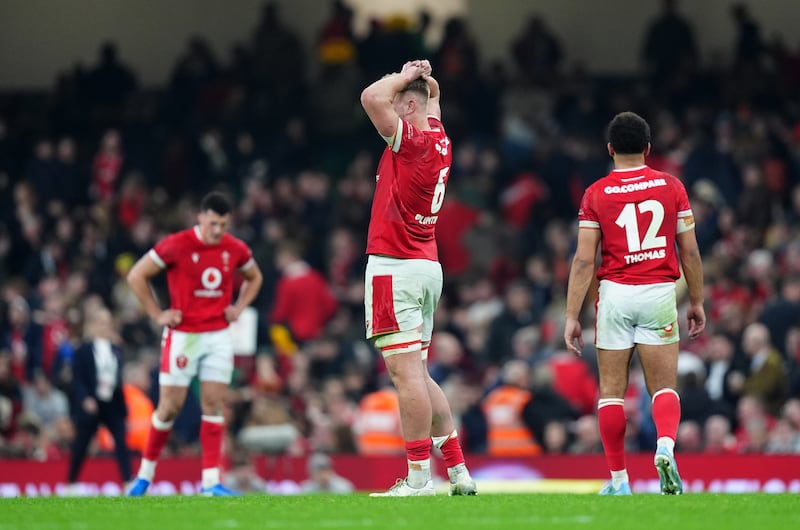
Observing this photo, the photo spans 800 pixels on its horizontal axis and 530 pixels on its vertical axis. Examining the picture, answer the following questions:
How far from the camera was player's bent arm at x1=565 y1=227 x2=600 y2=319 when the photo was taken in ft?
34.0

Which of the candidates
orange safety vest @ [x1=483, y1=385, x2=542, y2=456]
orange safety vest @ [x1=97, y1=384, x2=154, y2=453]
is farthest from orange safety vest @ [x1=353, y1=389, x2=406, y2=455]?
orange safety vest @ [x1=97, y1=384, x2=154, y2=453]

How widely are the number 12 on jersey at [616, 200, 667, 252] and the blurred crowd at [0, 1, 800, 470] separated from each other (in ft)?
21.1

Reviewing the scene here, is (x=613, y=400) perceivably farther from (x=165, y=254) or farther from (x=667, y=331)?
(x=165, y=254)

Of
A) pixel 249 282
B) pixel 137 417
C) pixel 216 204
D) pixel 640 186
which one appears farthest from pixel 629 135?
pixel 137 417

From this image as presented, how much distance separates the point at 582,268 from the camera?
1038cm

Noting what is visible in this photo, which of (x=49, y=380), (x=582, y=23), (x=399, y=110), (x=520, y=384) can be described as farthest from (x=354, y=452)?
(x=582, y=23)

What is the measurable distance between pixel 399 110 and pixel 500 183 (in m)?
13.7

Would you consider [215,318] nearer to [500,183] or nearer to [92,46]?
[500,183]

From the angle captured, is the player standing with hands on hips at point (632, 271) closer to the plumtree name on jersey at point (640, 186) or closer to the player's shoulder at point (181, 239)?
the plumtree name on jersey at point (640, 186)

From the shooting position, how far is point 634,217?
405 inches

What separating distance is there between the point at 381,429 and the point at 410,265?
8101mm

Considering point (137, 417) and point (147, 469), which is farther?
point (137, 417)

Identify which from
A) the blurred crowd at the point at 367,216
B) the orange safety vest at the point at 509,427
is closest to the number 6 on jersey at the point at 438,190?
the blurred crowd at the point at 367,216

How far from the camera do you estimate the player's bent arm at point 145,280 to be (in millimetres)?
13172
